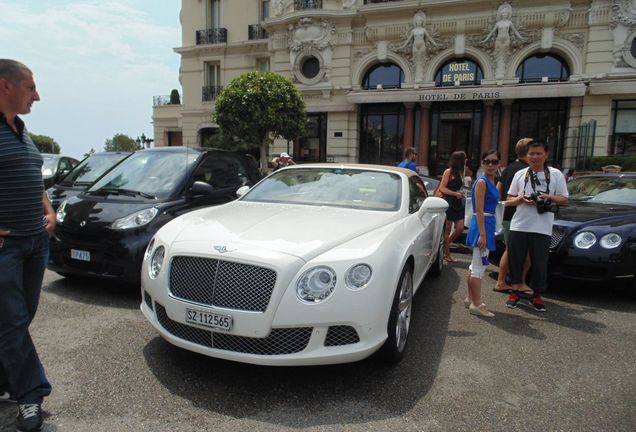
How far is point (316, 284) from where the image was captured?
277cm

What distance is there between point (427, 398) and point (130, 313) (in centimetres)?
295

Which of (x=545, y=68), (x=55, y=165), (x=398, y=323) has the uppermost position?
(x=545, y=68)

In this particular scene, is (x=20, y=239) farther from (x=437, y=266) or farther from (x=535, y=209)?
(x=437, y=266)

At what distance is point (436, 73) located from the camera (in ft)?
65.4

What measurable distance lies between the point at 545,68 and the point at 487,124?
331 cm

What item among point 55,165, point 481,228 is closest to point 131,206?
point 481,228

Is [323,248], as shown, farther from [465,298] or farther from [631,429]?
[465,298]

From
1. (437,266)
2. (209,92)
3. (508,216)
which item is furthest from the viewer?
(209,92)

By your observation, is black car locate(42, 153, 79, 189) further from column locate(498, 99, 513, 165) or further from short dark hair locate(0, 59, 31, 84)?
column locate(498, 99, 513, 165)

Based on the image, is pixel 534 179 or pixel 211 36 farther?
pixel 211 36

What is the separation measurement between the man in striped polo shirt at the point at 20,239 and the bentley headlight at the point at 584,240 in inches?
208

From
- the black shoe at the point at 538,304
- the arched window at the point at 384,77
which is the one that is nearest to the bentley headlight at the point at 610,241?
the black shoe at the point at 538,304

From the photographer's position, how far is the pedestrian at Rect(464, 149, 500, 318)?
4.42m

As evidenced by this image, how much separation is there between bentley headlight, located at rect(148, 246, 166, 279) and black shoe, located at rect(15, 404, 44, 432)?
1065mm
